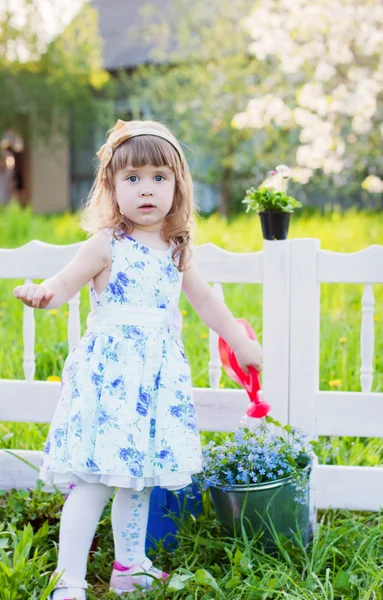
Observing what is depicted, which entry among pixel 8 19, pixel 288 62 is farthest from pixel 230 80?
pixel 8 19

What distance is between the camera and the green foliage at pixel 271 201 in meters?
2.30

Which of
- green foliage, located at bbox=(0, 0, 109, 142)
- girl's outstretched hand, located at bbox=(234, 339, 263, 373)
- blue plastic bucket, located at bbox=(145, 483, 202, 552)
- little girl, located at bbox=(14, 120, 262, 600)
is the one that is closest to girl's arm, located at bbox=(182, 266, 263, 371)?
girl's outstretched hand, located at bbox=(234, 339, 263, 373)

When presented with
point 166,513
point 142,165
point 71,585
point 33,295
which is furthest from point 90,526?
point 142,165

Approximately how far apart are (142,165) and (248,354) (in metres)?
0.67

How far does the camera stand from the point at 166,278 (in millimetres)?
2094

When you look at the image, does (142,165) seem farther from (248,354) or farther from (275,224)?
(248,354)

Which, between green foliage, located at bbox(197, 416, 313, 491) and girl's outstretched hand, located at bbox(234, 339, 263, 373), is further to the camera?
girl's outstretched hand, located at bbox(234, 339, 263, 373)

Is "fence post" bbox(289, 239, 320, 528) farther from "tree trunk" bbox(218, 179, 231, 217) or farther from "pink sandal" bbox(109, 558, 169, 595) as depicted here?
"tree trunk" bbox(218, 179, 231, 217)

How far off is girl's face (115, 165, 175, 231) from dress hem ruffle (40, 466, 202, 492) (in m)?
0.70

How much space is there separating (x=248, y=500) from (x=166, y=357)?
475 millimetres

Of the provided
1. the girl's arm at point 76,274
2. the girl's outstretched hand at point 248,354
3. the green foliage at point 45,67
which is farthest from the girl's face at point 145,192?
the green foliage at point 45,67

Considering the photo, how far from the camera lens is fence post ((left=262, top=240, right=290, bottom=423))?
93.4 inches

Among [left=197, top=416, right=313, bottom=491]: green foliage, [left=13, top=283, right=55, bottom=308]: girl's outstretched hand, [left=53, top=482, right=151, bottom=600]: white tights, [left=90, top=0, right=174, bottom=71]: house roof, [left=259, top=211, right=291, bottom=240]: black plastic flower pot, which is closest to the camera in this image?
[left=13, top=283, right=55, bottom=308]: girl's outstretched hand

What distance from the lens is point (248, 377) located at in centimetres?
232
